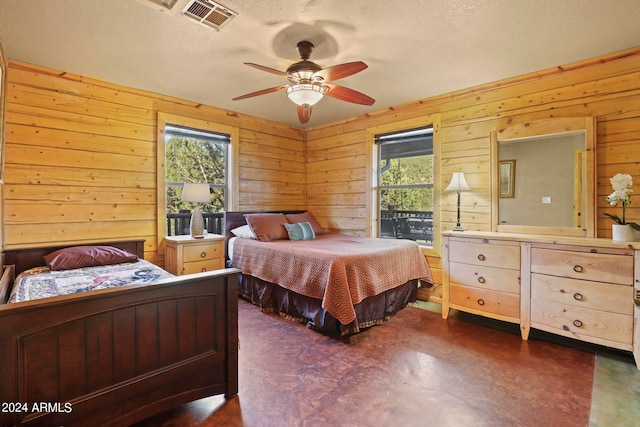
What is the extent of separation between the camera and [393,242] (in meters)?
3.38

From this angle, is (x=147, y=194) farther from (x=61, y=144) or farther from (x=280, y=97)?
(x=280, y=97)

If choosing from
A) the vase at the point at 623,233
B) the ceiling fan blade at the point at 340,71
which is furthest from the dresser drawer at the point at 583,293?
the ceiling fan blade at the point at 340,71

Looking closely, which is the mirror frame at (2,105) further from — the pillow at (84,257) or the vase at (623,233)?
the vase at (623,233)

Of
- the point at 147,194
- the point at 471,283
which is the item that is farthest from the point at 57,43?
the point at 471,283

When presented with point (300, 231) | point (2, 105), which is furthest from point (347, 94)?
A: point (2, 105)

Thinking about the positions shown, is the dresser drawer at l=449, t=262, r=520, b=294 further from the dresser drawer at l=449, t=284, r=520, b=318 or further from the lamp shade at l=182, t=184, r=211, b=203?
the lamp shade at l=182, t=184, r=211, b=203

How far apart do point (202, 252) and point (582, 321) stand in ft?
11.3

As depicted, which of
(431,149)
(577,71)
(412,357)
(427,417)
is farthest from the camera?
(431,149)

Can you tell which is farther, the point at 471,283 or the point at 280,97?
the point at 280,97

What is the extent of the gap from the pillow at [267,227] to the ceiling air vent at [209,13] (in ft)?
6.98

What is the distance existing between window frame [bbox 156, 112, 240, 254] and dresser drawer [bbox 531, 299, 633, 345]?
3.49 metres

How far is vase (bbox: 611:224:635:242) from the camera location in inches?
88.0

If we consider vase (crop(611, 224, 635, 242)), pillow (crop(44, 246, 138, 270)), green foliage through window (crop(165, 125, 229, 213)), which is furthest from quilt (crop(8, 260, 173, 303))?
vase (crop(611, 224, 635, 242))

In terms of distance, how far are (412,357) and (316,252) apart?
1130 mm
